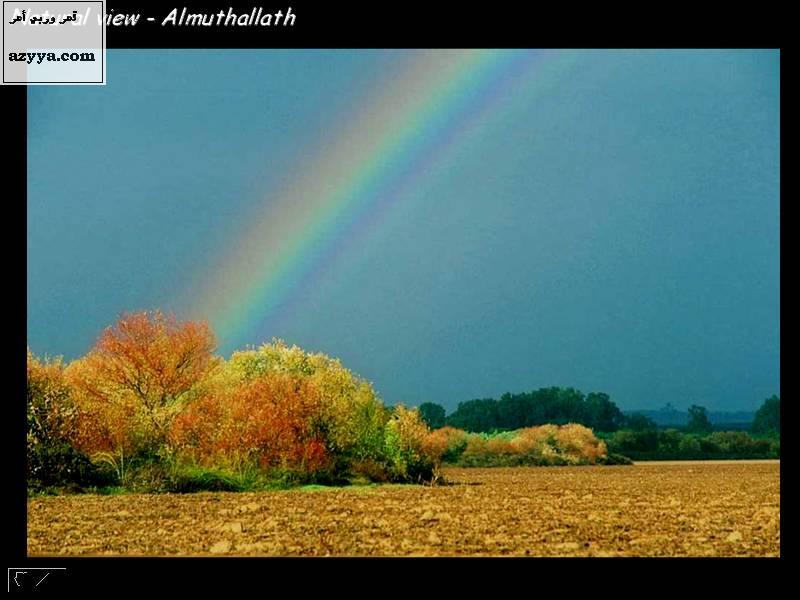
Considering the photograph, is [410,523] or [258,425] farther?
[258,425]

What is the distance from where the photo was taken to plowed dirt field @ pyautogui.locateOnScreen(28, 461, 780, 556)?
69.3 ft

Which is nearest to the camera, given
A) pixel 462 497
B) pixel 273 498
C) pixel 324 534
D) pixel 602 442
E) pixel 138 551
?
pixel 138 551

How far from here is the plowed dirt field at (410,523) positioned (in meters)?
21.1

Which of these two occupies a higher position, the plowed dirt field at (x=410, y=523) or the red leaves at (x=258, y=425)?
the red leaves at (x=258, y=425)

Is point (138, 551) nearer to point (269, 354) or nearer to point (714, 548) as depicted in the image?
point (714, 548)

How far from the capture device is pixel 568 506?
29.7 m

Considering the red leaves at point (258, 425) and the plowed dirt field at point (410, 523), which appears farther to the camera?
the red leaves at point (258, 425)

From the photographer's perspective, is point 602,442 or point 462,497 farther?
point 602,442

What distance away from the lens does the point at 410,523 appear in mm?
24641

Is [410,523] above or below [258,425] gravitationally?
below

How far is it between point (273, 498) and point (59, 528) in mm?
6918

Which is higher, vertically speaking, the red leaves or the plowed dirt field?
the red leaves

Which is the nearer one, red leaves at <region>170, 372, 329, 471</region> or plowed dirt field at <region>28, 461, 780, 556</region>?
plowed dirt field at <region>28, 461, 780, 556</region>
